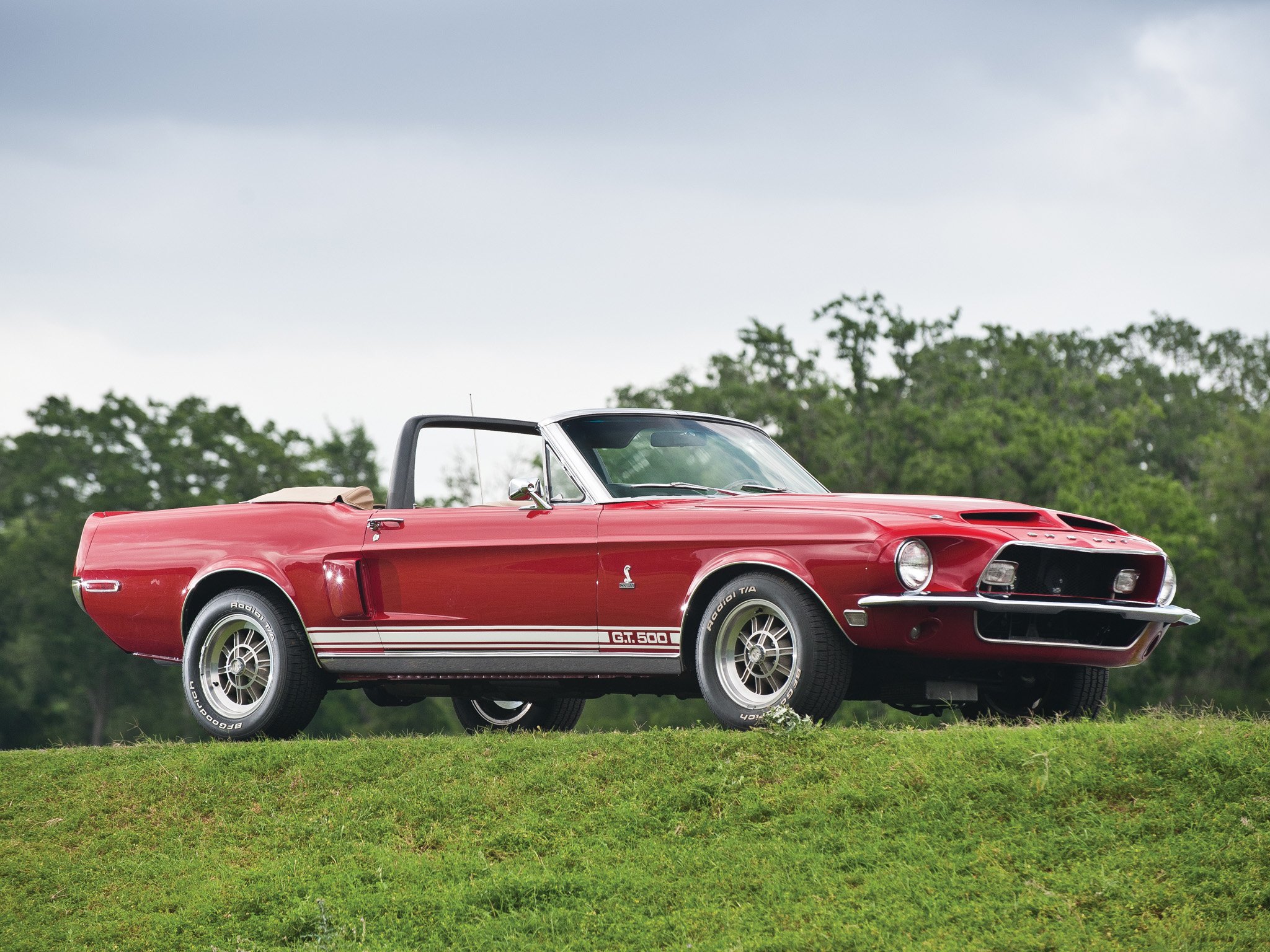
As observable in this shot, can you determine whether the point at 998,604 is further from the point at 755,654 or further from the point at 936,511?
the point at 755,654

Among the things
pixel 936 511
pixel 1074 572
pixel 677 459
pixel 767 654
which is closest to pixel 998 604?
pixel 936 511

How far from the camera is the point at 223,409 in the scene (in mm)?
52031

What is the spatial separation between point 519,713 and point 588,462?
3.10 m

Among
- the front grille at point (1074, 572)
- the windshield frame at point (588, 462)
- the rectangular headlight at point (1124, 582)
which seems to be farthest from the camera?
the windshield frame at point (588, 462)

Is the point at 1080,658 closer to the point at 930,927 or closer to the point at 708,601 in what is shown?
the point at 708,601

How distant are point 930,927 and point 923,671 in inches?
84.3

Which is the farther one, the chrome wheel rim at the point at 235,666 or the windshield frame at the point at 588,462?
the chrome wheel rim at the point at 235,666

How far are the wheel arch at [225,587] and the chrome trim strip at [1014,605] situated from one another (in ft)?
12.4

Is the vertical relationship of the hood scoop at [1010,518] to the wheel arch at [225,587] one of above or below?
above

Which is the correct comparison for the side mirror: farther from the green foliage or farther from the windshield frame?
the green foliage

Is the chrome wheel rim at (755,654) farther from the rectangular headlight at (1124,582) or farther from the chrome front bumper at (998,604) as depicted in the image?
the rectangular headlight at (1124,582)

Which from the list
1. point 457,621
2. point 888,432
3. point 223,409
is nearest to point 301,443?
point 223,409

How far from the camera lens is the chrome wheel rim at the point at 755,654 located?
23.6ft

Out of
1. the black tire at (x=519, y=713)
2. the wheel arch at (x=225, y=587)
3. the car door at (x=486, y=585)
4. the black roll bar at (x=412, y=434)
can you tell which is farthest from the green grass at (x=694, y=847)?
the black tire at (x=519, y=713)
